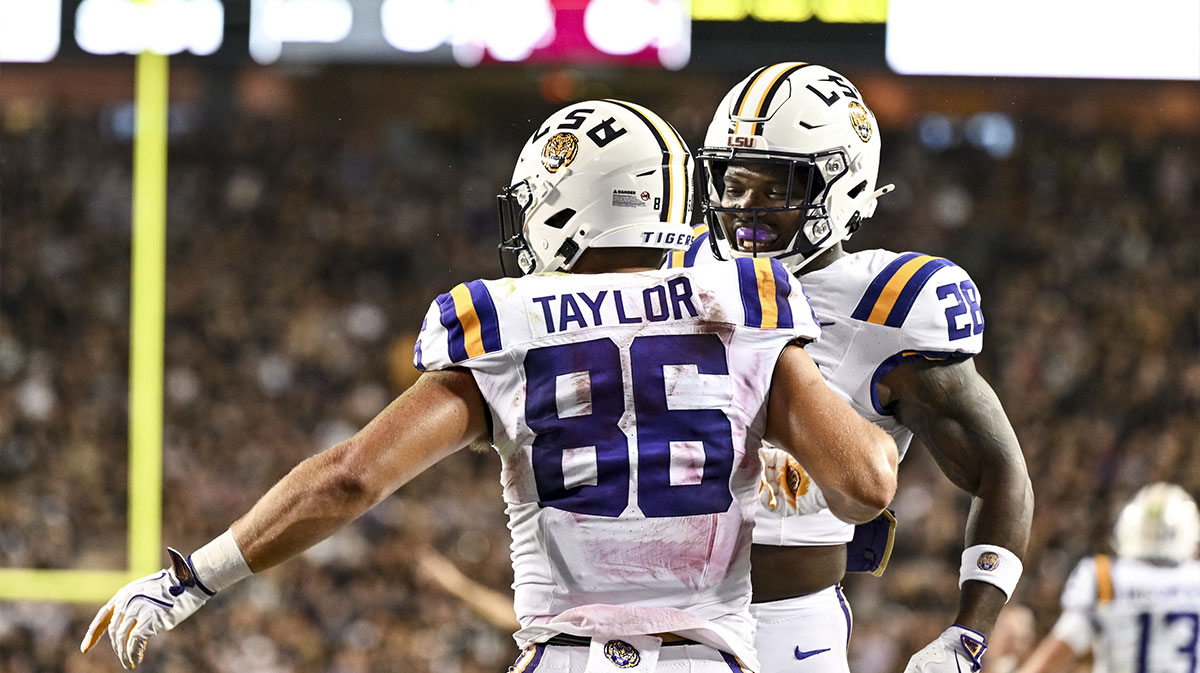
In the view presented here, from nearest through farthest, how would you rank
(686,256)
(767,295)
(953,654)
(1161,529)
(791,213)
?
(767,295)
(953,654)
(791,213)
(686,256)
(1161,529)

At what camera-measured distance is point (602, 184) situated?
71.6 inches

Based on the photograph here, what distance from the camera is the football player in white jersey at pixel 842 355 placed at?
2111 millimetres

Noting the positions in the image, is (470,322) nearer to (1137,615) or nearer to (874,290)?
(874,290)

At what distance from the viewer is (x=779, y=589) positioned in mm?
2156

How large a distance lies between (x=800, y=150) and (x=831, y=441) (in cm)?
74

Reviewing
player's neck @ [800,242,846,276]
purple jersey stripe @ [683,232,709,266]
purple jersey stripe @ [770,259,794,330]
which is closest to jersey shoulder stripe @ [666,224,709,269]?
purple jersey stripe @ [683,232,709,266]

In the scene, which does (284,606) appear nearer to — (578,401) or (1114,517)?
(1114,517)

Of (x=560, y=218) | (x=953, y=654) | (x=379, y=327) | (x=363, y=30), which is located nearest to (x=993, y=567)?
(x=953, y=654)

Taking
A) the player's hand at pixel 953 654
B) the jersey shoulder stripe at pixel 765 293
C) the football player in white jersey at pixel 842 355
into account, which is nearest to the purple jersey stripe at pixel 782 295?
the jersey shoulder stripe at pixel 765 293

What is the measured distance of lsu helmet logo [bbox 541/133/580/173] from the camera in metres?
1.84

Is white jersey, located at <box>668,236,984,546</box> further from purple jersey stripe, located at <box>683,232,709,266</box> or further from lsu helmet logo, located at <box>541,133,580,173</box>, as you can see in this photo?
lsu helmet logo, located at <box>541,133,580,173</box>

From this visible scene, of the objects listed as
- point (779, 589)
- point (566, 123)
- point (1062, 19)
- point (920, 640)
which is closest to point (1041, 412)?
point (920, 640)

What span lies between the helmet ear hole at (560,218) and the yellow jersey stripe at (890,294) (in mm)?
573

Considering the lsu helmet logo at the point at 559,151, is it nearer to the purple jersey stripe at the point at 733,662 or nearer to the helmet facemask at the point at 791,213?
the helmet facemask at the point at 791,213
